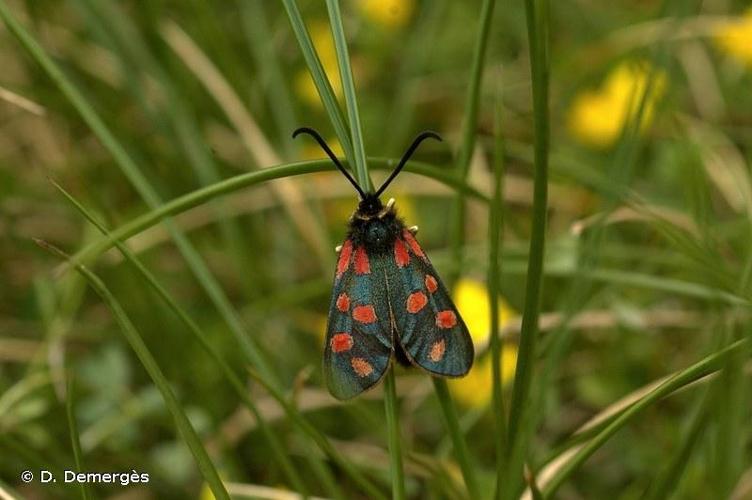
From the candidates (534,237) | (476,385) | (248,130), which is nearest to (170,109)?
(248,130)

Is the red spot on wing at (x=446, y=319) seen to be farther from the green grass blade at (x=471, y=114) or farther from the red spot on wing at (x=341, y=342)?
the green grass blade at (x=471, y=114)

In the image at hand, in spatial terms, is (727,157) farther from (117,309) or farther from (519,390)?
(117,309)

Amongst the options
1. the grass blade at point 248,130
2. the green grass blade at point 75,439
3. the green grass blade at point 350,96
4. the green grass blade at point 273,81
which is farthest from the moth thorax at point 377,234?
the green grass blade at point 273,81

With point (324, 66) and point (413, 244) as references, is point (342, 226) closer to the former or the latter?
point (324, 66)

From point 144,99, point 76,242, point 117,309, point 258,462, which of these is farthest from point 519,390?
point 76,242

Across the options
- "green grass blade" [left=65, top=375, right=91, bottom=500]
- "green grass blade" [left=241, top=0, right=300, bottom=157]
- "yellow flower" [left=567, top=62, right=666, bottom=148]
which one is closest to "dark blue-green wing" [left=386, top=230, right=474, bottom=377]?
"green grass blade" [left=65, top=375, right=91, bottom=500]
